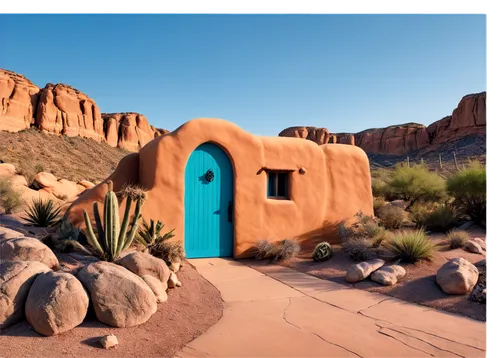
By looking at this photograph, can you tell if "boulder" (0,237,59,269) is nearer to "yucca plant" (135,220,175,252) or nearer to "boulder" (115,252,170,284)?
"boulder" (115,252,170,284)

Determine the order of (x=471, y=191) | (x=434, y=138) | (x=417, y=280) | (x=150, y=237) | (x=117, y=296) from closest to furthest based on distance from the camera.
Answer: (x=117, y=296) < (x=417, y=280) < (x=150, y=237) < (x=471, y=191) < (x=434, y=138)

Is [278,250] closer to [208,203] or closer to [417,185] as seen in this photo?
[208,203]

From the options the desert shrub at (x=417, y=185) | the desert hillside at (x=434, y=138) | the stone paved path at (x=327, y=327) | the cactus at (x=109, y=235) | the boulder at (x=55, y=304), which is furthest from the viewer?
the desert hillside at (x=434, y=138)

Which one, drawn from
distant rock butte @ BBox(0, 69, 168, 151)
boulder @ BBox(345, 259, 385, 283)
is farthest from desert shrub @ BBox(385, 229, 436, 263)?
distant rock butte @ BBox(0, 69, 168, 151)

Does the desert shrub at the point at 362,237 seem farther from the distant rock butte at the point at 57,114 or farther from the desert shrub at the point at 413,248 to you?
the distant rock butte at the point at 57,114

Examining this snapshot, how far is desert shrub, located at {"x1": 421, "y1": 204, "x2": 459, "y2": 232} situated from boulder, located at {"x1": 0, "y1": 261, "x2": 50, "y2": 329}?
30.4 feet

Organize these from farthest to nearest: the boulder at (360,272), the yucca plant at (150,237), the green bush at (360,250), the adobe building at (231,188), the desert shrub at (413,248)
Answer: the adobe building at (231,188) < the green bush at (360,250) < the desert shrub at (413,248) < the yucca plant at (150,237) < the boulder at (360,272)

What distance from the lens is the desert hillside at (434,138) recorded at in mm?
41000

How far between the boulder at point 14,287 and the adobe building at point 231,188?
329 centimetres

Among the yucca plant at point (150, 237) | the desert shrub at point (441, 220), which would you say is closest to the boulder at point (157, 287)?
the yucca plant at point (150, 237)

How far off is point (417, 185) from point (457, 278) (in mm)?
8860

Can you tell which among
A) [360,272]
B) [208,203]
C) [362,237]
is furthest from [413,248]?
[208,203]

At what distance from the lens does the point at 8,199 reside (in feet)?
35.7

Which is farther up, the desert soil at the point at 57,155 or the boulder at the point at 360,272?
the desert soil at the point at 57,155
